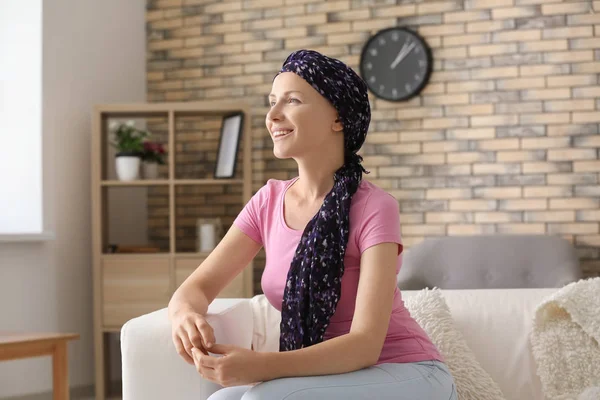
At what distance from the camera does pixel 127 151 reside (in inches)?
193

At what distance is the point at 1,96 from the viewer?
15.5ft

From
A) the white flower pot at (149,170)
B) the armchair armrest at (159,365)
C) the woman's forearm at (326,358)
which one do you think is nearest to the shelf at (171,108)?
the white flower pot at (149,170)

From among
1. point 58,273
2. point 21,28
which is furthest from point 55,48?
point 58,273

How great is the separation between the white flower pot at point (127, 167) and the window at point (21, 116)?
44 centimetres

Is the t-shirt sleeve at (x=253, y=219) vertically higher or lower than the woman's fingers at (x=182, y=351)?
higher

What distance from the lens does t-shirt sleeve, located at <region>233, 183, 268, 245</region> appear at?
2.16m

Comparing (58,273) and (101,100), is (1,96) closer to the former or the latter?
(101,100)

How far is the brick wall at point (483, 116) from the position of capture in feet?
15.4

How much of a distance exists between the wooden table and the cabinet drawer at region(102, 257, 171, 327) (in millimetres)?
1280

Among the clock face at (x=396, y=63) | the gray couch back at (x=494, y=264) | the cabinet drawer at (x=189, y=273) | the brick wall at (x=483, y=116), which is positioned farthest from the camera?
the clock face at (x=396, y=63)

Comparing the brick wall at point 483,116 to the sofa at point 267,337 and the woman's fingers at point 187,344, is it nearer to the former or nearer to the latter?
the sofa at point 267,337

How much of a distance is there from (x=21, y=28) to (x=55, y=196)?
92 cm

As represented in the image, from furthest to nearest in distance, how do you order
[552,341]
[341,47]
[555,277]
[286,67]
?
[341,47]
[555,277]
[552,341]
[286,67]

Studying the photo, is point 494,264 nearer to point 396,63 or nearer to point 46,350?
point 396,63
